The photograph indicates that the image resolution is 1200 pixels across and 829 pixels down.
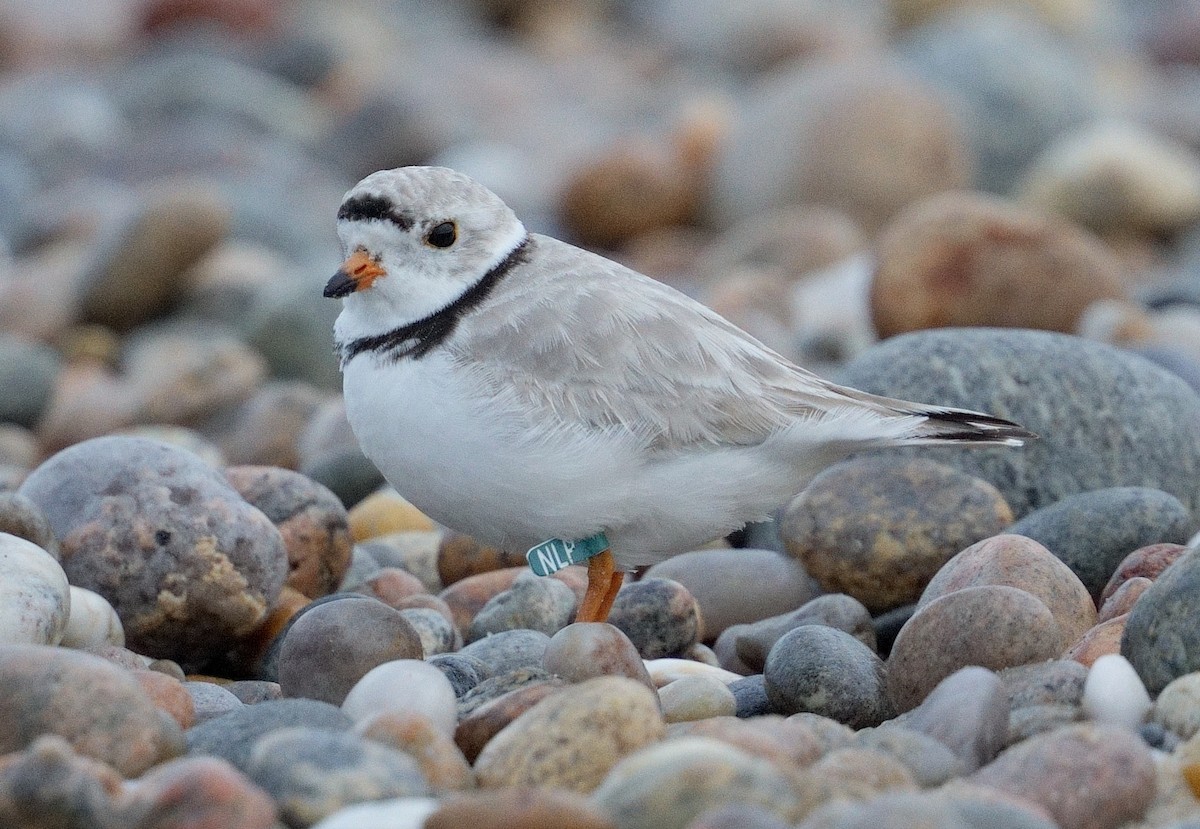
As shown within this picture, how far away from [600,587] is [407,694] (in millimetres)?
1040

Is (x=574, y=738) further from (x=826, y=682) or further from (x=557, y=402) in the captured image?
(x=557, y=402)

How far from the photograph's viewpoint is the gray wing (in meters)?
4.56

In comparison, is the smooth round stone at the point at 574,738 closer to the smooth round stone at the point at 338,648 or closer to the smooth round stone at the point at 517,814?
the smooth round stone at the point at 517,814

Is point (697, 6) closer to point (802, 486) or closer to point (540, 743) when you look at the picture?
point (802, 486)

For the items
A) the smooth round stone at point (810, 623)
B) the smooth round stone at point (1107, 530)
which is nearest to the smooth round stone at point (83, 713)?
the smooth round stone at point (810, 623)

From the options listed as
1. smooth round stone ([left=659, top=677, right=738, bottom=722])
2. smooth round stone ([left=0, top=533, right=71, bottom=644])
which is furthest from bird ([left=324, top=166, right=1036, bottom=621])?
smooth round stone ([left=0, top=533, right=71, bottom=644])

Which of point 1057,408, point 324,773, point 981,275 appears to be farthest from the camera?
point 981,275

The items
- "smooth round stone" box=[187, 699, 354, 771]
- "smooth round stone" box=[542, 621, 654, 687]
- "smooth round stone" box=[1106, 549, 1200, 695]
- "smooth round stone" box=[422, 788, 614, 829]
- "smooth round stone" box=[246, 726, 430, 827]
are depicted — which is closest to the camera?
"smooth round stone" box=[422, 788, 614, 829]

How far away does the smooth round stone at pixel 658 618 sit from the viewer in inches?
203

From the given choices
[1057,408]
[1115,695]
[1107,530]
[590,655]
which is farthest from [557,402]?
[1057,408]

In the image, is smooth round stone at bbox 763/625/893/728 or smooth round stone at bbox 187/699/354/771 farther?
smooth round stone at bbox 763/625/893/728

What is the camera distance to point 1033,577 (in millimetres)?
4691

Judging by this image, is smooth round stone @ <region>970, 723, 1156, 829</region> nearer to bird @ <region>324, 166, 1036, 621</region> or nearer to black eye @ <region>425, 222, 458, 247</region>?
bird @ <region>324, 166, 1036, 621</region>

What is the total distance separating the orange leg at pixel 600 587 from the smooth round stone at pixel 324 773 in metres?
1.38
